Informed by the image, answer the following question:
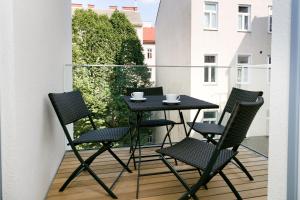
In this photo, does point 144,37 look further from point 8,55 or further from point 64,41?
point 8,55

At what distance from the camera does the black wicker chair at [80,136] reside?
96.9 inches

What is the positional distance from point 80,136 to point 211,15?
11.7 m

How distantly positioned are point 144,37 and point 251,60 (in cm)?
1238

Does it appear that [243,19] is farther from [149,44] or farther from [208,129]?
[208,129]

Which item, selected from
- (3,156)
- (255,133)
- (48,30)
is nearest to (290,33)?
(3,156)

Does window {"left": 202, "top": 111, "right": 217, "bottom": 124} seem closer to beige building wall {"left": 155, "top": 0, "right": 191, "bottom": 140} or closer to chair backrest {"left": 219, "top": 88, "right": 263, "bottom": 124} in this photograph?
Result: chair backrest {"left": 219, "top": 88, "right": 263, "bottom": 124}

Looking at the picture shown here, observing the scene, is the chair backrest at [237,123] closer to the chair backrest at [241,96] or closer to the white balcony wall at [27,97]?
the chair backrest at [241,96]

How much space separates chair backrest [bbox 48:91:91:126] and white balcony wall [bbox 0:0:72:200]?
0.11 meters

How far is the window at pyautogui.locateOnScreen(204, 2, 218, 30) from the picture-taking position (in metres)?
13.0

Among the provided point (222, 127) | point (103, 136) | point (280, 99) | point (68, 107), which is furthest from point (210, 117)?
point (280, 99)

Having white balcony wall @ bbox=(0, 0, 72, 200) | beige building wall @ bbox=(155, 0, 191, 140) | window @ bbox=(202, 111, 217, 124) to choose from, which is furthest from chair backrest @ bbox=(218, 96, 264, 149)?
beige building wall @ bbox=(155, 0, 191, 140)

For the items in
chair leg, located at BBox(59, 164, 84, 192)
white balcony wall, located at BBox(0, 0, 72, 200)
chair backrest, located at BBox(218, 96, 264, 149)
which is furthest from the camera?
chair leg, located at BBox(59, 164, 84, 192)

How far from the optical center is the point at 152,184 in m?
2.70

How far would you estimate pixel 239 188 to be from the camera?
8.61 ft
